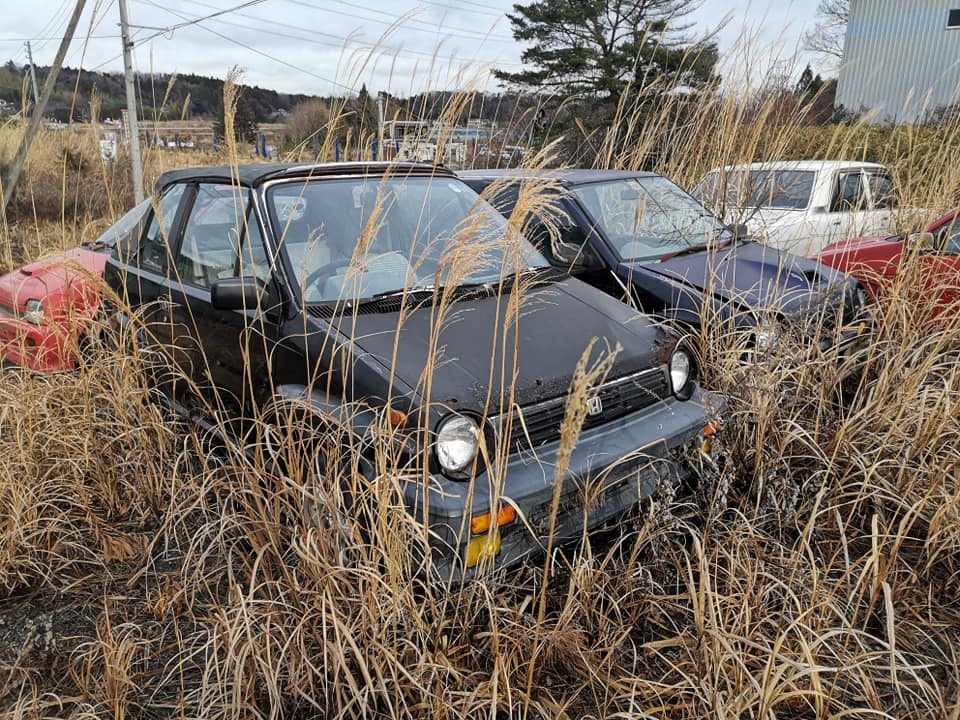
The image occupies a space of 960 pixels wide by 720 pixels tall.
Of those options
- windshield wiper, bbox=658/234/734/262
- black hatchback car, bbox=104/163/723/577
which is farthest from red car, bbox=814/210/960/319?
black hatchback car, bbox=104/163/723/577

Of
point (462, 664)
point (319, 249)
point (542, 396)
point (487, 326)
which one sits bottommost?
point (462, 664)

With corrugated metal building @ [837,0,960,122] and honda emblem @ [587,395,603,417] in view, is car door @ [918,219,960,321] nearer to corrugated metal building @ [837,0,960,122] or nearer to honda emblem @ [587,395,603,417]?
honda emblem @ [587,395,603,417]

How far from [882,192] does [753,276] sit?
2727 millimetres

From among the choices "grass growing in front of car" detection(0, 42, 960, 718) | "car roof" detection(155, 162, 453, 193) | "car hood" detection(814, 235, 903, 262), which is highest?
"car roof" detection(155, 162, 453, 193)

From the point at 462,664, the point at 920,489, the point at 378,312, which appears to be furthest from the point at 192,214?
the point at 920,489

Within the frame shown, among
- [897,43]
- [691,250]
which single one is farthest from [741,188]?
[897,43]

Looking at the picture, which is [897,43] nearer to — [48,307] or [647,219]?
[647,219]

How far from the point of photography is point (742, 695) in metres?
1.72

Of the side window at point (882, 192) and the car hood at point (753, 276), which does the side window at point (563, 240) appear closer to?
the car hood at point (753, 276)

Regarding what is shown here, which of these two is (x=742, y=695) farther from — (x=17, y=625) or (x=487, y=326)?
(x=17, y=625)

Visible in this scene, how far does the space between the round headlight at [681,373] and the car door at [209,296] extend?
5.61 ft

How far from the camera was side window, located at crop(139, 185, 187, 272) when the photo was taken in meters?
3.54

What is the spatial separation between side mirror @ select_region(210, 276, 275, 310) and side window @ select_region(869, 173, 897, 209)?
4.12m

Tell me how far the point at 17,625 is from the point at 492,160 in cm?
621
